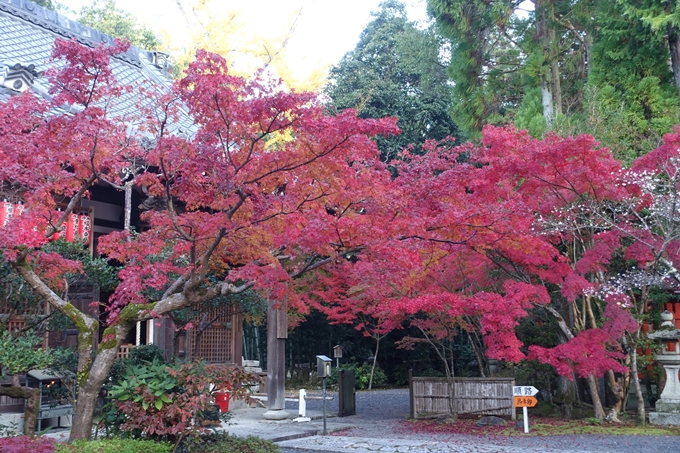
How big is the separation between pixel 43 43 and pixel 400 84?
623 inches

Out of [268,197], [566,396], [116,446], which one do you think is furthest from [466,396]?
[116,446]

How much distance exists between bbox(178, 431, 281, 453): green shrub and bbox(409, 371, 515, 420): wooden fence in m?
6.09

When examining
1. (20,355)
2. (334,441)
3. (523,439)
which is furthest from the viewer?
(523,439)

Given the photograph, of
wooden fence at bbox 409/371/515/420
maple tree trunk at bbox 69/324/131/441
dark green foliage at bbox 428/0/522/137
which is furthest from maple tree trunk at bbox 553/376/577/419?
maple tree trunk at bbox 69/324/131/441

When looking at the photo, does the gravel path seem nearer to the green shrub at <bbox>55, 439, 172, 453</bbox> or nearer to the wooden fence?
the wooden fence

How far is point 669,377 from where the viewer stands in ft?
40.3

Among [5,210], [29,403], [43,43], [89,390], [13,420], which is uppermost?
[43,43]

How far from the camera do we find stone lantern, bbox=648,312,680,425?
469 inches

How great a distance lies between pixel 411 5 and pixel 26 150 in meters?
24.5

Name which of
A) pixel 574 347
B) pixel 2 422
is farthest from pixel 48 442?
pixel 574 347

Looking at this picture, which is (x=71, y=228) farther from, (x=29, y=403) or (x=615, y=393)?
(x=615, y=393)

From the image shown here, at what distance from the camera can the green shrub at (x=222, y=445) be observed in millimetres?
7535

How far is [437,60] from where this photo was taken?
2625cm

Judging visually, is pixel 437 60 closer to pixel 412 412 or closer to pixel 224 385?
pixel 412 412
